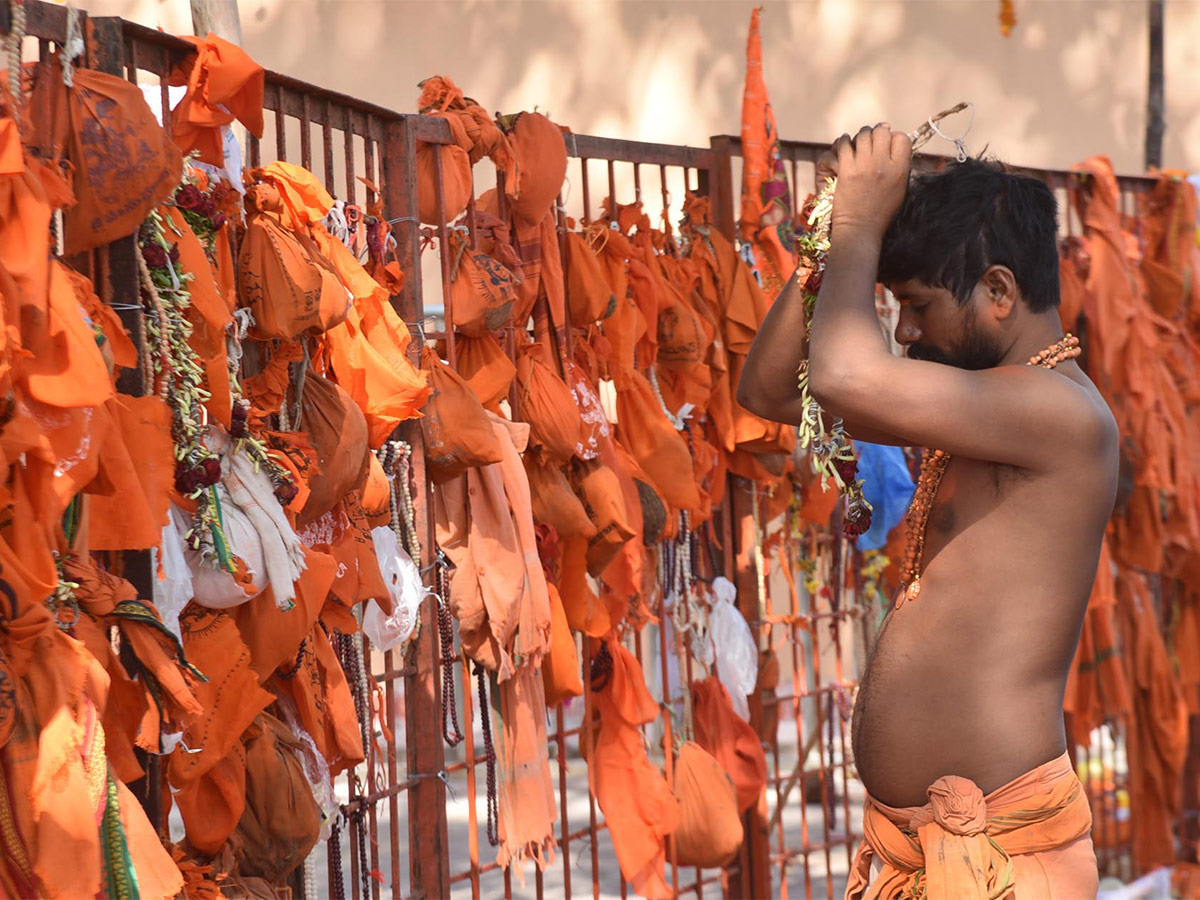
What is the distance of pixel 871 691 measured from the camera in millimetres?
2691

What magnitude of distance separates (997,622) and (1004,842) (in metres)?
0.36

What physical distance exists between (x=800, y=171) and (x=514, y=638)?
563 cm

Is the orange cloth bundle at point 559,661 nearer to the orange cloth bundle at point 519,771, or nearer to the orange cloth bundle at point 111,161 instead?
the orange cloth bundle at point 519,771

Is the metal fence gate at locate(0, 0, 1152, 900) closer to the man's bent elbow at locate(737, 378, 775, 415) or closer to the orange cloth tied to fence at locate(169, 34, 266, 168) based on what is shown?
the orange cloth tied to fence at locate(169, 34, 266, 168)

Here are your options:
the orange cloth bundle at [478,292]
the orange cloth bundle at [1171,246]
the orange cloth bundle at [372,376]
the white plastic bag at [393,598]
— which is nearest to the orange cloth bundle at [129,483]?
the orange cloth bundle at [372,376]

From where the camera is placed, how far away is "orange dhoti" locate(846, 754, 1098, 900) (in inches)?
97.2

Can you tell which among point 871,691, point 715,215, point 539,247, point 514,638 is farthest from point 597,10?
point 871,691

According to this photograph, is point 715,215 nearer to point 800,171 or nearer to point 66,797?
point 66,797

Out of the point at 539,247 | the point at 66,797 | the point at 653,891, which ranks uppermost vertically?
the point at 539,247

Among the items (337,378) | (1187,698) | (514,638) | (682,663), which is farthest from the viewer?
(1187,698)

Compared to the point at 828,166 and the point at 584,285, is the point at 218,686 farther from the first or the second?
the point at 584,285

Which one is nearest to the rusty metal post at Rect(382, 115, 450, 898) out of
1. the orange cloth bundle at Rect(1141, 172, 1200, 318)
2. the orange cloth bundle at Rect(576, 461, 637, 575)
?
the orange cloth bundle at Rect(576, 461, 637, 575)

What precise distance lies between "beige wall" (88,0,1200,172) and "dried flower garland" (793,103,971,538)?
194 inches

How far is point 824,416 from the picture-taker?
2852 mm
